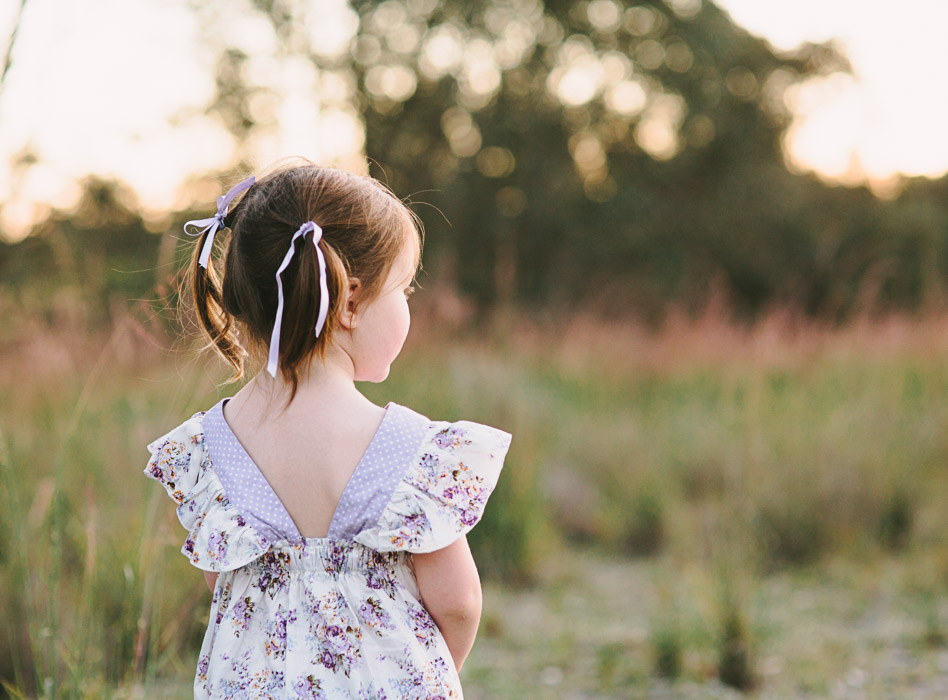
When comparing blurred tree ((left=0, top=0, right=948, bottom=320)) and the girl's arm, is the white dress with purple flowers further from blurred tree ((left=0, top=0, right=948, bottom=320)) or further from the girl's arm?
blurred tree ((left=0, top=0, right=948, bottom=320))

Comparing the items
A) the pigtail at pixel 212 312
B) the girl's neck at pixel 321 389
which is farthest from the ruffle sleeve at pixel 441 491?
the pigtail at pixel 212 312

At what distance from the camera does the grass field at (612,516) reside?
2.57 meters

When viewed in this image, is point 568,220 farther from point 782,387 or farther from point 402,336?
point 402,336

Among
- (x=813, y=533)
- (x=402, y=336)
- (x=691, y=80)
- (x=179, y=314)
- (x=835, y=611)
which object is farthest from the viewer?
(x=691, y=80)

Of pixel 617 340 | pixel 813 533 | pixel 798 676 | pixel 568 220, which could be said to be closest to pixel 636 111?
pixel 568 220

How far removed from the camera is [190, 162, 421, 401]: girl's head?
1.34 meters

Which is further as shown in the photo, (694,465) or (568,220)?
(568,220)

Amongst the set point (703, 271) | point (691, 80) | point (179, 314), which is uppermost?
point (691, 80)

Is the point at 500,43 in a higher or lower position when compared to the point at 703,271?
higher

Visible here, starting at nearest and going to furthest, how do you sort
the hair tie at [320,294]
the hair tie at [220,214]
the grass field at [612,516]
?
1. the hair tie at [320,294]
2. the hair tie at [220,214]
3. the grass field at [612,516]

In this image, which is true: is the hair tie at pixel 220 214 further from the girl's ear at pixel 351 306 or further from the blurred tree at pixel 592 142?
the blurred tree at pixel 592 142

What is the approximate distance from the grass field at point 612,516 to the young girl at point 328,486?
543 millimetres

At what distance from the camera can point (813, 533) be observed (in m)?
4.32

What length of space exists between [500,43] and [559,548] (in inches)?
436
